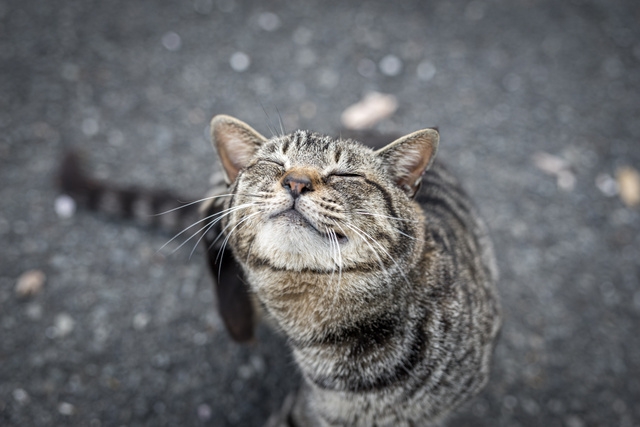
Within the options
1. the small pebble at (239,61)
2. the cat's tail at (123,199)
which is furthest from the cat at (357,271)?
the small pebble at (239,61)

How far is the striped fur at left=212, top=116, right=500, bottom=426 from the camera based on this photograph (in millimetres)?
1653

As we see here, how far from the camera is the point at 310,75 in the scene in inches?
156

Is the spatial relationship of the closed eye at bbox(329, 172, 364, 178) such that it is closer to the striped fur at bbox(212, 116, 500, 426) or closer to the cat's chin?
the striped fur at bbox(212, 116, 500, 426)

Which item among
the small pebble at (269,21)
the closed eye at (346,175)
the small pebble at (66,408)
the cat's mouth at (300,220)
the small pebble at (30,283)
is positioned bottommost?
the small pebble at (66,408)

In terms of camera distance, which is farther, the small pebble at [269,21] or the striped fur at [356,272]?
the small pebble at [269,21]

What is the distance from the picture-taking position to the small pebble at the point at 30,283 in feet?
9.42

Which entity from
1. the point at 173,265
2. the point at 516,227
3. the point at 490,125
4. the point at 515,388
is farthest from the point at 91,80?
the point at 515,388

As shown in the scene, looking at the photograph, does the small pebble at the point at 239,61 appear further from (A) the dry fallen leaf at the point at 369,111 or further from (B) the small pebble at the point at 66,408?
(B) the small pebble at the point at 66,408

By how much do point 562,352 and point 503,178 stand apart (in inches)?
53.7

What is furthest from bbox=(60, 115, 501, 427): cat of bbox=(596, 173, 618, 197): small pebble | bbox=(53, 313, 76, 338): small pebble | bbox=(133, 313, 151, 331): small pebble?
bbox=(596, 173, 618, 197): small pebble

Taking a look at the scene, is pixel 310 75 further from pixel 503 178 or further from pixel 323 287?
pixel 323 287

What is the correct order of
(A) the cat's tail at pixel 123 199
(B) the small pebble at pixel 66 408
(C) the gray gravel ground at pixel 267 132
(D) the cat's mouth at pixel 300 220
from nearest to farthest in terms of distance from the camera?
(D) the cat's mouth at pixel 300 220 → (B) the small pebble at pixel 66 408 → (C) the gray gravel ground at pixel 267 132 → (A) the cat's tail at pixel 123 199

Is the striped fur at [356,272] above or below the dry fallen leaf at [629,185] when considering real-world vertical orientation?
above

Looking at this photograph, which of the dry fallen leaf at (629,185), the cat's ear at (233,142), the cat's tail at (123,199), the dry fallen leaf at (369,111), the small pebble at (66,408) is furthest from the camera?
the dry fallen leaf at (369,111)
